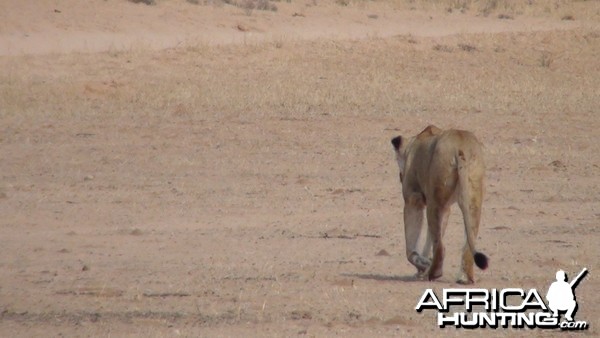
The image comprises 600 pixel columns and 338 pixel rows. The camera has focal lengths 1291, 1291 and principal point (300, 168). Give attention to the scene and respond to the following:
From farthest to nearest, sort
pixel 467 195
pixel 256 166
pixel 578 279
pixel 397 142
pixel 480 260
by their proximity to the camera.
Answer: pixel 256 166
pixel 397 142
pixel 578 279
pixel 467 195
pixel 480 260

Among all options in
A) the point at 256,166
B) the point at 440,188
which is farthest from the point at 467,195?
the point at 256,166

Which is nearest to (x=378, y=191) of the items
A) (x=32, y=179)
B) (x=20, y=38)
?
(x=32, y=179)

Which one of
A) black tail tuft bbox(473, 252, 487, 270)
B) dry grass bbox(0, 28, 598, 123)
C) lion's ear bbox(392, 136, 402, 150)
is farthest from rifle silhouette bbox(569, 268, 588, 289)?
dry grass bbox(0, 28, 598, 123)

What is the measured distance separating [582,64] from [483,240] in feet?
47.1

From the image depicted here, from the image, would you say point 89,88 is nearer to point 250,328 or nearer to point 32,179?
point 32,179

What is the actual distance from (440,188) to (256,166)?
6787 millimetres

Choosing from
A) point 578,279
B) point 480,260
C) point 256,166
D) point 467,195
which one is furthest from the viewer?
point 256,166

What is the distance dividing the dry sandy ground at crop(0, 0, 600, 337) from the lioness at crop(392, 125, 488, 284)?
231mm

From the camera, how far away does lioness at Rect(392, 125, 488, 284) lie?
8.65 metres

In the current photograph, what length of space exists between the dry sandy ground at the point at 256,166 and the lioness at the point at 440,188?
231mm

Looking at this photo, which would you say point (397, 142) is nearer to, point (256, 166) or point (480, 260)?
point (480, 260)

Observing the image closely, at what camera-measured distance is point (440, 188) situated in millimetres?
8727

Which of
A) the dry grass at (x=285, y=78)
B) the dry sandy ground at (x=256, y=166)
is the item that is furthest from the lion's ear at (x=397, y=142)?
the dry grass at (x=285, y=78)

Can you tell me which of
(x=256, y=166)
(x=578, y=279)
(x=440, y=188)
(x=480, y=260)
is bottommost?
(x=256, y=166)
